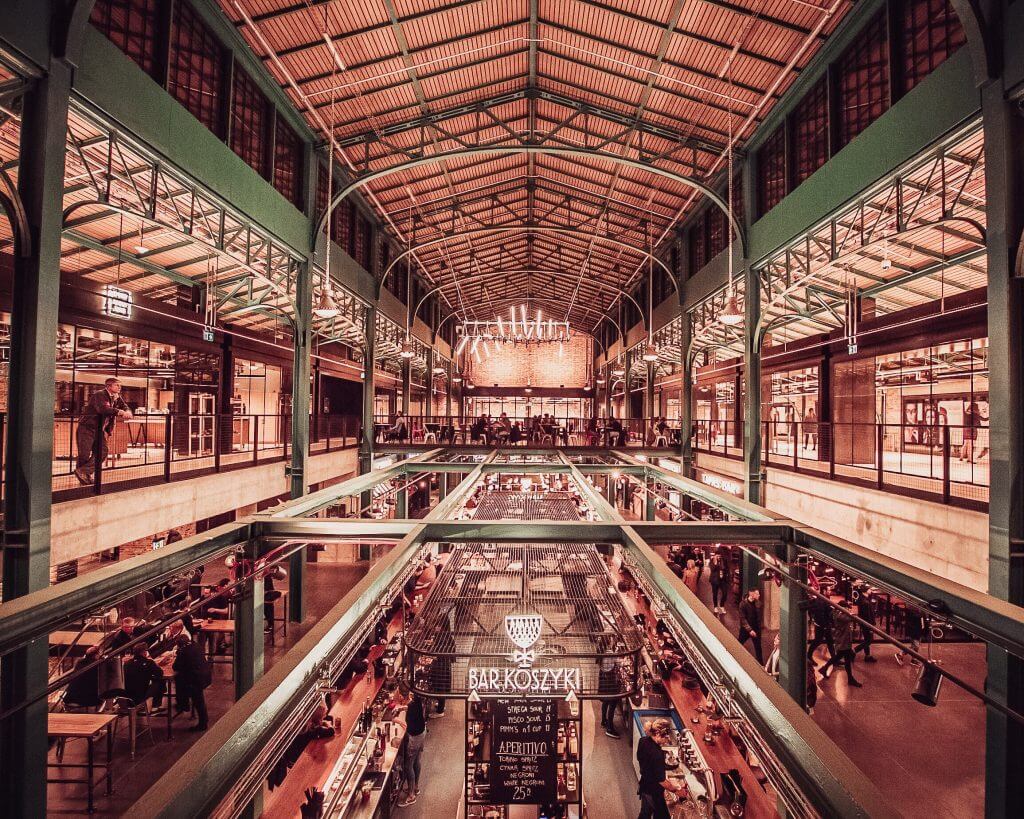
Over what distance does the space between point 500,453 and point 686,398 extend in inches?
249

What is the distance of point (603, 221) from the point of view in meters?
19.4

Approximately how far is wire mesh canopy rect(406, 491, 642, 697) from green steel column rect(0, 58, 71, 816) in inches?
136

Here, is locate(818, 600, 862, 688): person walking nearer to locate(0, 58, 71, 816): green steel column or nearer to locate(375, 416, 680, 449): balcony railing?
locate(375, 416, 680, 449): balcony railing

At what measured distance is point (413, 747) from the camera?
7.75 m

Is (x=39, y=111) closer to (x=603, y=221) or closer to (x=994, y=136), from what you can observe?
(x=994, y=136)

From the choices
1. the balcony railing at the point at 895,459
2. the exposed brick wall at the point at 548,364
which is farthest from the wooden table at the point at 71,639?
the exposed brick wall at the point at 548,364

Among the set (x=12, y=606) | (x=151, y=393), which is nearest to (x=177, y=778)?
(x=12, y=606)

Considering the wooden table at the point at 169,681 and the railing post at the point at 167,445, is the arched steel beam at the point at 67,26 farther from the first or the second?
the wooden table at the point at 169,681

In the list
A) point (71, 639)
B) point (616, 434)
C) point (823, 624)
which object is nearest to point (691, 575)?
point (616, 434)

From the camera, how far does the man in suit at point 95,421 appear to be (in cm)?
A: 722

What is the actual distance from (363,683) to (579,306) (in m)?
27.8

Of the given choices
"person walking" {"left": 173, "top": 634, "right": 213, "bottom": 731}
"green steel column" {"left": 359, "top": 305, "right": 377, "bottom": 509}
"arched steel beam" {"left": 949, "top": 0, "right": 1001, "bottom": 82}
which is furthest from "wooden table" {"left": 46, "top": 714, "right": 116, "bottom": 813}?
"arched steel beam" {"left": 949, "top": 0, "right": 1001, "bottom": 82}

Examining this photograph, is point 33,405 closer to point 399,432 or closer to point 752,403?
point 752,403

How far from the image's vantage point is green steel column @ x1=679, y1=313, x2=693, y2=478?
17109 millimetres
